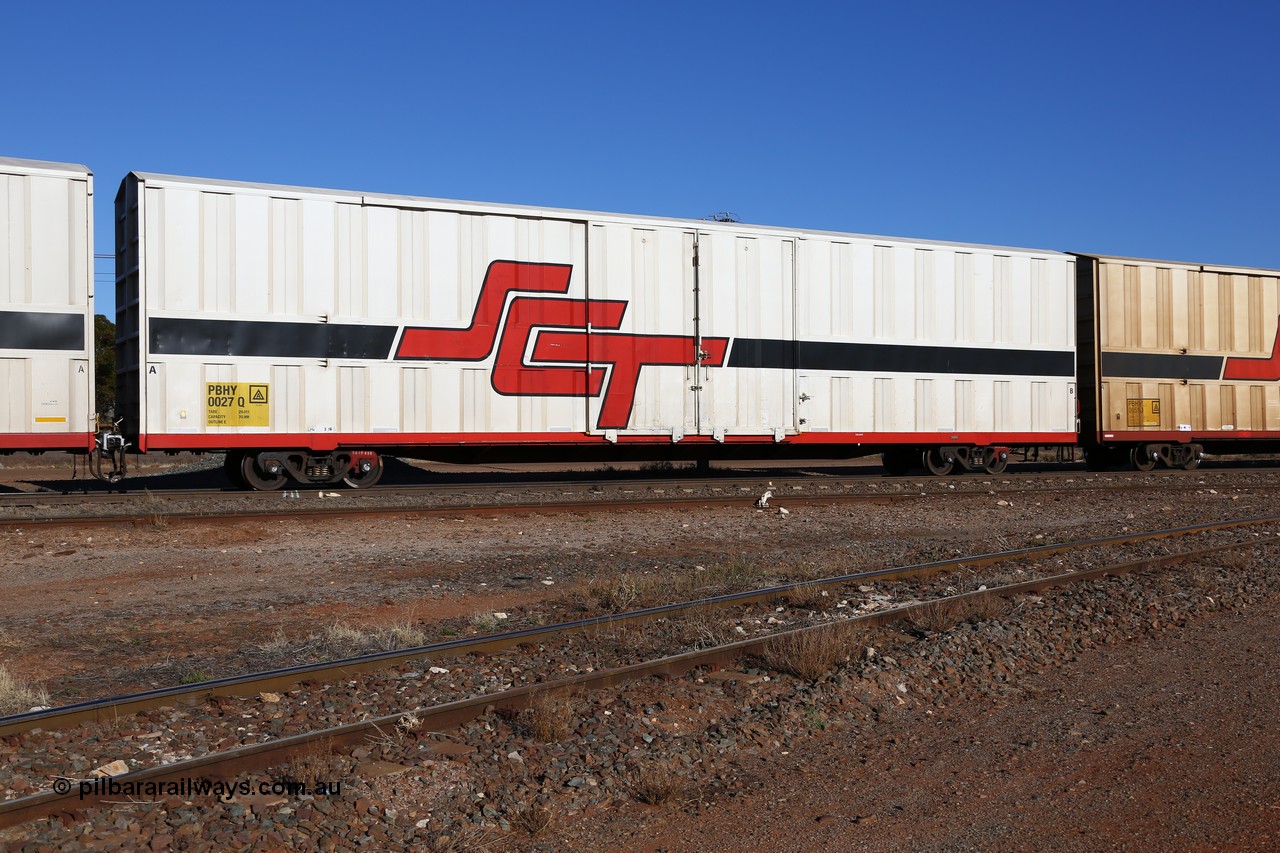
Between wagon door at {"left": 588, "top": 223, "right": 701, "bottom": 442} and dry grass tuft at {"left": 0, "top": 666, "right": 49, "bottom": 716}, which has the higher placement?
wagon door at {"left": 588, "top": 223, "right": 701, "bottom": 442}

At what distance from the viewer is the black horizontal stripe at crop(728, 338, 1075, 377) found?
56.0ft

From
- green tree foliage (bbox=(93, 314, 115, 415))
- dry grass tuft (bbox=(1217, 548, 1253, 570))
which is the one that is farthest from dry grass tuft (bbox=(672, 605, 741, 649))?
green tree foliage (bbox=(93, 314, 115, 415))

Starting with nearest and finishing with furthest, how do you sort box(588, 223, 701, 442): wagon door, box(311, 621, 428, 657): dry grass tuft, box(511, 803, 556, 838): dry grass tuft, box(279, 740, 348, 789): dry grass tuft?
box(511, 803, 556, 838): dry grass tuft, box(279, 740, 348, 789): dry grass tuft, box(311, 621, 428, 657): dry grass tuft, box(588, 223, 701, 442): wagon door

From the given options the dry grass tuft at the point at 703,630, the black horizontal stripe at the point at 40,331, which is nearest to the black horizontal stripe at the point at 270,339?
the black horizontal stripe at the point at 40,331

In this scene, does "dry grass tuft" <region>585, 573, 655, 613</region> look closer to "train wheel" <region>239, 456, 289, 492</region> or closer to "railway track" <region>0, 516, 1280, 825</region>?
"railway track" <region>0, 516, 1280, 825</region>

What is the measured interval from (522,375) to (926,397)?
758cm

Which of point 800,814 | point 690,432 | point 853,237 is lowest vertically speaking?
point 800,814

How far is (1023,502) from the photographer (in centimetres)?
1573

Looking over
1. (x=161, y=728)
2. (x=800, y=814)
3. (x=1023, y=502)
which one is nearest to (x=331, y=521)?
(x=161, y=728)

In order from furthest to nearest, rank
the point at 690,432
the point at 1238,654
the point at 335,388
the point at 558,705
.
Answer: the point at 690,432
the point at 335,388
the point at 1238,654
the point at 558,705

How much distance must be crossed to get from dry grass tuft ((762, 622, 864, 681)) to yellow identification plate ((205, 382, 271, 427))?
1011cm

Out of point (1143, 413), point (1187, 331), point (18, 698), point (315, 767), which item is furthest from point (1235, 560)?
point (1187, 331)

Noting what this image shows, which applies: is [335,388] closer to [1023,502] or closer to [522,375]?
[522,375]

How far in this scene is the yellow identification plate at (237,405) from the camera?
548 inches
